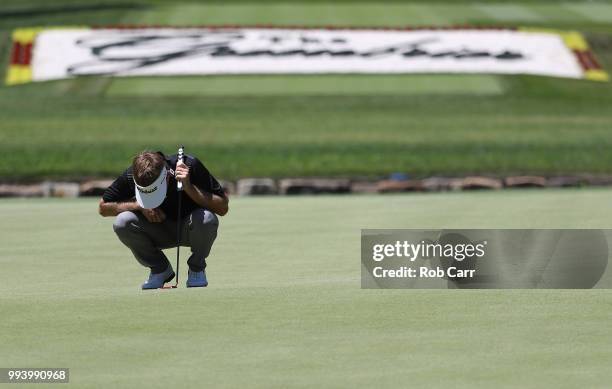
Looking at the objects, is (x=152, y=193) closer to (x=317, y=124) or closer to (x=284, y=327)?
(x=284, y=327)

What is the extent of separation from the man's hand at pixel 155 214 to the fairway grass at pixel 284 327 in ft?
2.01

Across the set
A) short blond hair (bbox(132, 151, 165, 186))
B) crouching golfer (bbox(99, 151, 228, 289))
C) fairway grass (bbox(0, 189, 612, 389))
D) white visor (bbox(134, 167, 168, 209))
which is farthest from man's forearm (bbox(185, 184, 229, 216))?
fairway grass (bbox(0, 189, 612, 389))

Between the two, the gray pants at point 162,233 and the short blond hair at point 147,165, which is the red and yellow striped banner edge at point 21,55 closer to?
the gray pants at point 162,233

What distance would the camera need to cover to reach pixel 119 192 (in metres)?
10.6

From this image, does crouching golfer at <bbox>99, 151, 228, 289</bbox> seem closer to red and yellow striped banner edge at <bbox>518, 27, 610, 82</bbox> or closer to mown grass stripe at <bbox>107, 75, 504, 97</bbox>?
mown grass stripe at <bbox>107, 75, 504, 97</bbox>

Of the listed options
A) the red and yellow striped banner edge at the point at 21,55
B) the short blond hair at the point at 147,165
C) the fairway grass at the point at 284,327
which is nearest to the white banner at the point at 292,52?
the red and yellow striped banner edge at the point at 21,55

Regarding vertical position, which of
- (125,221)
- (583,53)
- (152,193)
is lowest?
(583,53)

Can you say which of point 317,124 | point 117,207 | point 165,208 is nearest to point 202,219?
point 165,208

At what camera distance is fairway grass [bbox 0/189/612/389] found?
8.63 metres

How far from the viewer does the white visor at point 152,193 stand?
400 inches

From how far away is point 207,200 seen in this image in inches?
412

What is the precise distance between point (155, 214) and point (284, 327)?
4.72ft

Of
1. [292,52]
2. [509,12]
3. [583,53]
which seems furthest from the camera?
[509,12]

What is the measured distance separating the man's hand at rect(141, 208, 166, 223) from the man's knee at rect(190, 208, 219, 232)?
227 mm
